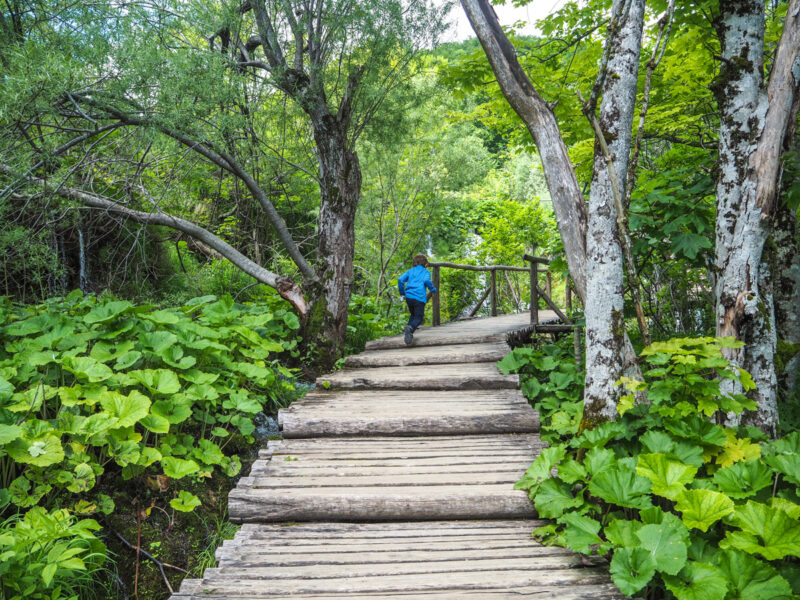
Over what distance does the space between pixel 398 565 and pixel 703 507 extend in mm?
1382

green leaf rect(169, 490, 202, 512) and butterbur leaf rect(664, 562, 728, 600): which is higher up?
butterbur leaf rect(664, 562, 728, 600)

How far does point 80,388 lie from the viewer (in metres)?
3.24

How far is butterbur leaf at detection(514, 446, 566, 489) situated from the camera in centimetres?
291

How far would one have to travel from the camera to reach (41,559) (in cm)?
241

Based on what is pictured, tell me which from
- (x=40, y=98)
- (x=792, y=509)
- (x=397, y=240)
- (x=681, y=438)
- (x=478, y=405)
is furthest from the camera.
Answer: (x=397, y=240)

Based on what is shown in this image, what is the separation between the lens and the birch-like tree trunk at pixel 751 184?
9.89 feet

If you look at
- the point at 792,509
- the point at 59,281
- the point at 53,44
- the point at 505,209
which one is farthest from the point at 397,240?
the point at 792,509

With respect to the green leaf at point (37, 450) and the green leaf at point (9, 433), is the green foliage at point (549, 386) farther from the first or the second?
the green leaf at point (9, 433)

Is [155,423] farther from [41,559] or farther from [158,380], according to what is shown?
[41,559]

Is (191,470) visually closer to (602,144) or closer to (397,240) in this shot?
(602,144)

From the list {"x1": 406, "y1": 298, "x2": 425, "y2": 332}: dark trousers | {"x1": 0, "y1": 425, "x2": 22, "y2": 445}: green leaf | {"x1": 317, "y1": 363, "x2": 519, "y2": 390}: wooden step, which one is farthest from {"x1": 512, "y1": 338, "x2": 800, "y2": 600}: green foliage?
{"x1": 406, "y1": 298, "x2": 425, "y2": 332}: dark trousers

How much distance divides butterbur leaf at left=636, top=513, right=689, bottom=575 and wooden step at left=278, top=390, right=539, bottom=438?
1.76m

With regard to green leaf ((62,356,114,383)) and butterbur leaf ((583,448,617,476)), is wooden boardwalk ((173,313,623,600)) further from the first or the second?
green leaf ((62,356,114,383))

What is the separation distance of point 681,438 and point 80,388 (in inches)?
138
